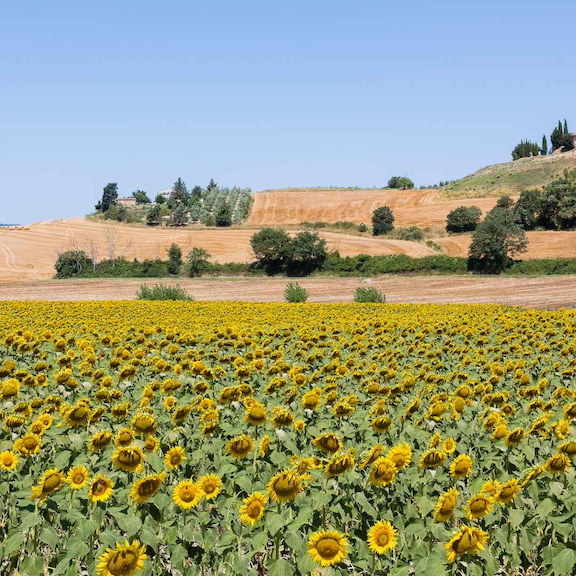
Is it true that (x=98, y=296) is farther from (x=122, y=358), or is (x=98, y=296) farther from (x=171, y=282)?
(x=122, y=358)

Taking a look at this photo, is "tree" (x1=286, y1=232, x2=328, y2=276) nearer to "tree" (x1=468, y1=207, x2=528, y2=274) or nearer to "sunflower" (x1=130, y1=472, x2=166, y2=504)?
"tree" (x1=468, y1=207, x2=528, y2=274)

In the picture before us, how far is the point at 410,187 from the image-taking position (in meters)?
139

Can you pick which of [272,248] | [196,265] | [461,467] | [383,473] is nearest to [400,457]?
[383,473]

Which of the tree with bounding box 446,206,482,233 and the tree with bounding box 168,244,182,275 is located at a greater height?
the tree with bounding box 446,206,482,233

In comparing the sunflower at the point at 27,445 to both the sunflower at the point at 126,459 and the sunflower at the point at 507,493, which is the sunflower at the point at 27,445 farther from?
the sunflower at the point at 507,493

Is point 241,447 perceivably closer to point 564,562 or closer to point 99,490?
point 99,490

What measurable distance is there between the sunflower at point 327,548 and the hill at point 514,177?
378 ft

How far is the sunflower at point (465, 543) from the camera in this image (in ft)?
12.6

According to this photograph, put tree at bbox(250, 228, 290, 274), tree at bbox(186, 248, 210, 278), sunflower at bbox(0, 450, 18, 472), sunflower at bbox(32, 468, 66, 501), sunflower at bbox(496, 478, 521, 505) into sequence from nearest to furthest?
1. sunflower at bbox(496, 478, 521, 505)
2. sunflower at bbox(32, 468, 66, 501)
3. sunflower at bbox(0, 450, 18, 472)
4. tree at bbox(250, 228, 290, 274)
5. tree at bbox(186, 248, 210, 278)

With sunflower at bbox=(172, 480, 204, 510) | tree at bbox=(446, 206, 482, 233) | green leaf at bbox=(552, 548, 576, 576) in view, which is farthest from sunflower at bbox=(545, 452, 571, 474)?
tree at bbox=(446, 206, 482, 233)

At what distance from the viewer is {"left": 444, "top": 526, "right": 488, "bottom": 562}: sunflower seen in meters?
3.84

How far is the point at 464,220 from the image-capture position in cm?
9044

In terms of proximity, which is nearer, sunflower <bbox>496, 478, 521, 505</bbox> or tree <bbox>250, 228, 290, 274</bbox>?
sunflower <bbox>496, 478, 521, 505</bbox>

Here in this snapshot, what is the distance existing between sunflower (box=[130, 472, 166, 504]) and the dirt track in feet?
127
